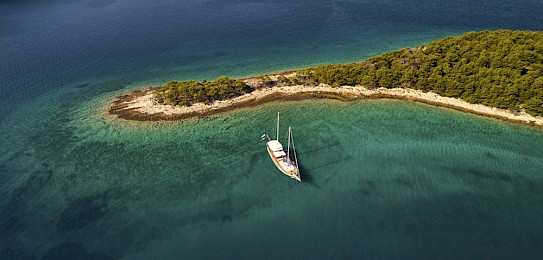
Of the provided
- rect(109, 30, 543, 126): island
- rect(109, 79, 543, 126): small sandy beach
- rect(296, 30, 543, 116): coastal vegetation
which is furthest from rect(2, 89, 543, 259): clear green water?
rect(296, 30, 543, 116): coastal vegetation

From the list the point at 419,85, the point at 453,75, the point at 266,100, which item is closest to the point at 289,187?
the point at 266,100

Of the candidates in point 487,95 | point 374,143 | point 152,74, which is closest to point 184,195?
point 374,143

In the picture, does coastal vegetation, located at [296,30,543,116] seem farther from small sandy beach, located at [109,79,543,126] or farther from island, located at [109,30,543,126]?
Result: small sandy beach, located at [109,79,543,126]

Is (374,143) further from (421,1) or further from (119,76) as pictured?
(421,1)

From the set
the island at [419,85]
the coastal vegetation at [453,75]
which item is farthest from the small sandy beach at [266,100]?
the coastal vegetation at [453,75]

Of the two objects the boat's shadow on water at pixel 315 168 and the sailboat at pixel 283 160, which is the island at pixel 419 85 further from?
the sailboat at pixel 283 160

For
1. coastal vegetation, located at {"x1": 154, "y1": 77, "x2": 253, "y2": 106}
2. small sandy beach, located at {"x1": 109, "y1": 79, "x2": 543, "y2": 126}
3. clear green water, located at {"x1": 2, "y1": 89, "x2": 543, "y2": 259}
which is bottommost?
clear green water, located at {"x1": 2, "y1": 89, "x2": 543, "y2": 259}
